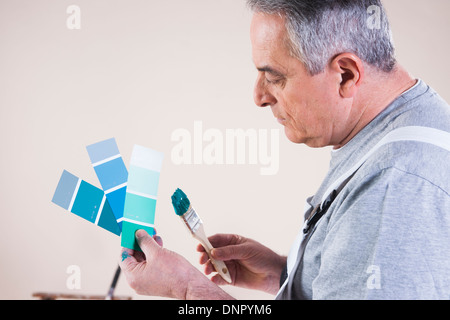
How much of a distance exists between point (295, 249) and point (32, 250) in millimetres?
1491

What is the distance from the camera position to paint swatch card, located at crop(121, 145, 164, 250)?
3.02 ft

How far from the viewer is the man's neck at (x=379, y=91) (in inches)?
29.9

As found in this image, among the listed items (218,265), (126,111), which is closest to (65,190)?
(218,265)

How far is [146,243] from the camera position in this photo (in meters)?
0.87

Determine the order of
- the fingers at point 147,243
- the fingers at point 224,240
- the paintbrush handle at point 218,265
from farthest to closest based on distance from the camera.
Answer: the fingers at point 224,240
the paintbrush handle at point 218,265
the fingers at point 147,243

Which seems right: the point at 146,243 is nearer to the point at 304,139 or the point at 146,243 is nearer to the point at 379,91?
the point at 304,139

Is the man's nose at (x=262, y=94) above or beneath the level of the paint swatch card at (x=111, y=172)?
above

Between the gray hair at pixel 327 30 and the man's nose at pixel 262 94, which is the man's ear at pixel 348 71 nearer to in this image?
the gray hair at pixel 327 30

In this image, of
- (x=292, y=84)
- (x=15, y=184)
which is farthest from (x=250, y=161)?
(x=292, y=84)

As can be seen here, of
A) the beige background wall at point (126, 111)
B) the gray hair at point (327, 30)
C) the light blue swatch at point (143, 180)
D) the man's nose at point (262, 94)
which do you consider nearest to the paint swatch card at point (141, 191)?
the light blue swatch at point (143, 180)

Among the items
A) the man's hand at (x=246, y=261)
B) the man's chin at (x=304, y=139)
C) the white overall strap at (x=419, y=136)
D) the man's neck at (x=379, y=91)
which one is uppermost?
the man's neck at (x=379, y=91)

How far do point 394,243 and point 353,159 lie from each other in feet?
0.74

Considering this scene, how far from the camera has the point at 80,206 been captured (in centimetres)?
93

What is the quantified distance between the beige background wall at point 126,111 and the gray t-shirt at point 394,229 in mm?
1321
